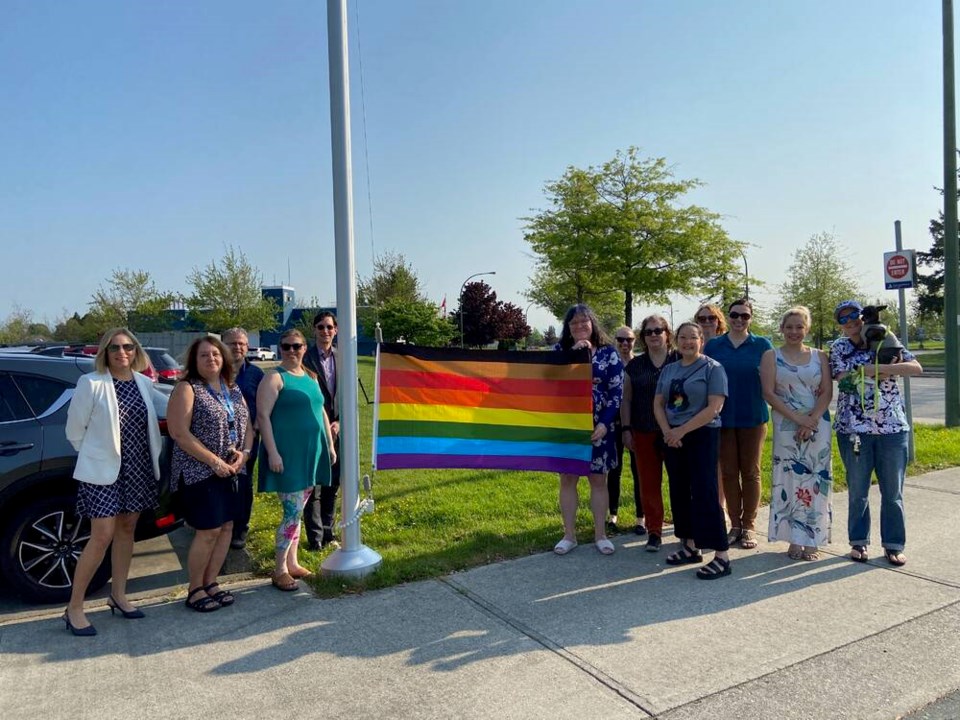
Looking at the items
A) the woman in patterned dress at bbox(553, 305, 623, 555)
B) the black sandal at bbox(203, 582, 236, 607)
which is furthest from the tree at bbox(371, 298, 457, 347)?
the black sandal at bbox(203, 582, 236, 607)

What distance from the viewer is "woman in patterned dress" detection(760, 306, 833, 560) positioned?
5.00 meters

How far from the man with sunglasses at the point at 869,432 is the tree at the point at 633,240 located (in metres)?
21.1

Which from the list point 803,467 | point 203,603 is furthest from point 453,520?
point 803,467

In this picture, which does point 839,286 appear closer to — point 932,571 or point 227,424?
point 932,571

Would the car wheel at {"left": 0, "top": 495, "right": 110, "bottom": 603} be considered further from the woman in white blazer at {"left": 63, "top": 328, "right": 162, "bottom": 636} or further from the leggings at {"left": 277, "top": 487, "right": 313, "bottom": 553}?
the leggings at {"left": 277, "top": 487, "right": 313, "bottom": 553}

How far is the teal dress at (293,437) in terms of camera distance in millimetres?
4562

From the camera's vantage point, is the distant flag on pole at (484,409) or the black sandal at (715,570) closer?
the black sandal at (715,570)

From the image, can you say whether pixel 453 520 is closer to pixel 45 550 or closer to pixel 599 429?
pixel 599 429

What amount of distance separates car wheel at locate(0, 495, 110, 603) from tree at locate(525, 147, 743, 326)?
75.8 feet

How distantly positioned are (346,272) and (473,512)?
2.77 metres

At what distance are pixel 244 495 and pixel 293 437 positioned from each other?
79 centimetres

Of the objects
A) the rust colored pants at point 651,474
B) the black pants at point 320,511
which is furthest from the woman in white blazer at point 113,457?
the rust colored pants at point 651,474

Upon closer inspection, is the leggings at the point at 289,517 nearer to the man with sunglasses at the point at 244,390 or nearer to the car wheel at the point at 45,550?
the man with sunglasses at the point at 244,390

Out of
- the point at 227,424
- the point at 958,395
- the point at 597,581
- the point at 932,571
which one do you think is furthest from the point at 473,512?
the point at 958,395
